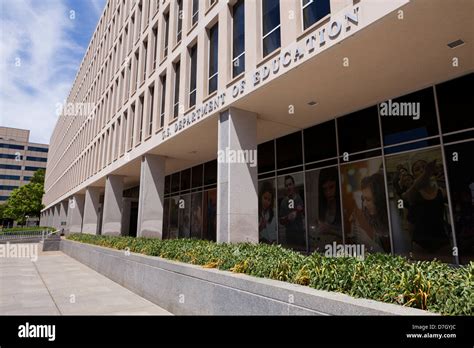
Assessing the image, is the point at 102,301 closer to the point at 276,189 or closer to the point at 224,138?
the point at 224,138

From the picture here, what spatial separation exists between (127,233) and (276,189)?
2446 cm

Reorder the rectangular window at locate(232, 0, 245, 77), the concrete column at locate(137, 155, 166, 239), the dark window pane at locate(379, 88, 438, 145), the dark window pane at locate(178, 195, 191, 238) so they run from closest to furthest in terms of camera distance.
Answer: the dark window pane at locate(379, 88, 438, 145), the rectangular window at locate(232, 0, 245, 77), the concrete column at locate(137, 155, 166, 239), the dark window pane at locate(178, 195, 191, 238)

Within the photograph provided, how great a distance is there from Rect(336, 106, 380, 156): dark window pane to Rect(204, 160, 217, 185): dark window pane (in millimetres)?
8968

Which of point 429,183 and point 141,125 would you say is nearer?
point 429,183

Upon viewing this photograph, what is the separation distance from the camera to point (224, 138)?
424 inches

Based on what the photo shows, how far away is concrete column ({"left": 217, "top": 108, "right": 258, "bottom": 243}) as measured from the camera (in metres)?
10.0

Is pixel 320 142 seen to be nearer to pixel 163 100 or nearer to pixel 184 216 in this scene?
pixel 163 100

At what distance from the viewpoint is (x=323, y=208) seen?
12.5 metres

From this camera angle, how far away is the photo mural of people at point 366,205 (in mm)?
10562

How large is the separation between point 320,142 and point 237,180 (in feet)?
14.6

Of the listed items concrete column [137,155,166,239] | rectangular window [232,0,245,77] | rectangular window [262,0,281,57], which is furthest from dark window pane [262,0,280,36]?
concrete column [137,155,166,239]

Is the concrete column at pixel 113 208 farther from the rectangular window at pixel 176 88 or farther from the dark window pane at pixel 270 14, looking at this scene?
the dark window pane at pixel 270 14

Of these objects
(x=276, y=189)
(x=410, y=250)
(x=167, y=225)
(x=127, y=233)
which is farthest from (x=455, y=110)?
(x=127, y=233)

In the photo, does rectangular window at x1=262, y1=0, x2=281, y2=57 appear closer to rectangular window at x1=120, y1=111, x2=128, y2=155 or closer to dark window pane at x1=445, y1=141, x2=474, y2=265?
dark window pane at x1=445, y1=141, x2=474, y2=265
